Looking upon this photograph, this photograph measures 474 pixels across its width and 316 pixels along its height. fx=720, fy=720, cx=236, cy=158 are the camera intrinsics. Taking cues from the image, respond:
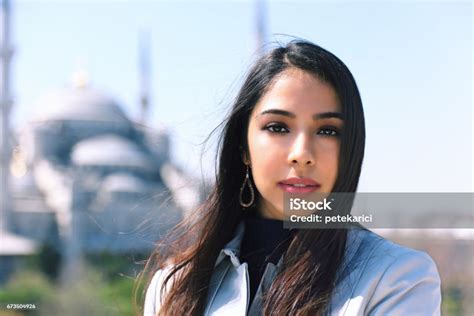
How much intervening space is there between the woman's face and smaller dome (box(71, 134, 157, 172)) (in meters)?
14.8

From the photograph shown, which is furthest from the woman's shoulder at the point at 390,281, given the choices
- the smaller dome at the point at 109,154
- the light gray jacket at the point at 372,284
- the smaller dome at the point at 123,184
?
the smaller dome at the point at 109,154

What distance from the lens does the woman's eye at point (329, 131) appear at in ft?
2.03

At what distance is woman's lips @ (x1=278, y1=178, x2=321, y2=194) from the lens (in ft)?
2.01

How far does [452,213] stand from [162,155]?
1493cm

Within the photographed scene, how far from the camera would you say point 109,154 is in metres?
15.4

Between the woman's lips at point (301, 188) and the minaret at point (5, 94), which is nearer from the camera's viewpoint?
the woman's lips at point (301, 188)

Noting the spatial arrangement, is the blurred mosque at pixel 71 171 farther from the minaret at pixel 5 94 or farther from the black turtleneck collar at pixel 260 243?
the black turtleneck collar at pixel 260 243

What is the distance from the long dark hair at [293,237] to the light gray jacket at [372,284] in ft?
0.04

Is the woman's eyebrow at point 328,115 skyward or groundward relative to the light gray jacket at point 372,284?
skyward

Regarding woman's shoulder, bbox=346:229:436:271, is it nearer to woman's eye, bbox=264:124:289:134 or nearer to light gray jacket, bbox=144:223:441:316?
light gray jacket, bbox=144:223:441:316

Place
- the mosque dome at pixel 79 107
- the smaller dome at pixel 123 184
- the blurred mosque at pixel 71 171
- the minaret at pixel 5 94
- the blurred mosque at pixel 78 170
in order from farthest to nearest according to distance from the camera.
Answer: the mosque dome at pixel 79 107
the smaller dome at pixel 123 184
the blurred mosque at pixel 78 170
the blurred mosque at pixel 71 171
the minaret at pixel 5 94

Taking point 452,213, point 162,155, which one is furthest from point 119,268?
point 452,213

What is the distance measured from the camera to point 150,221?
2.82 ft
